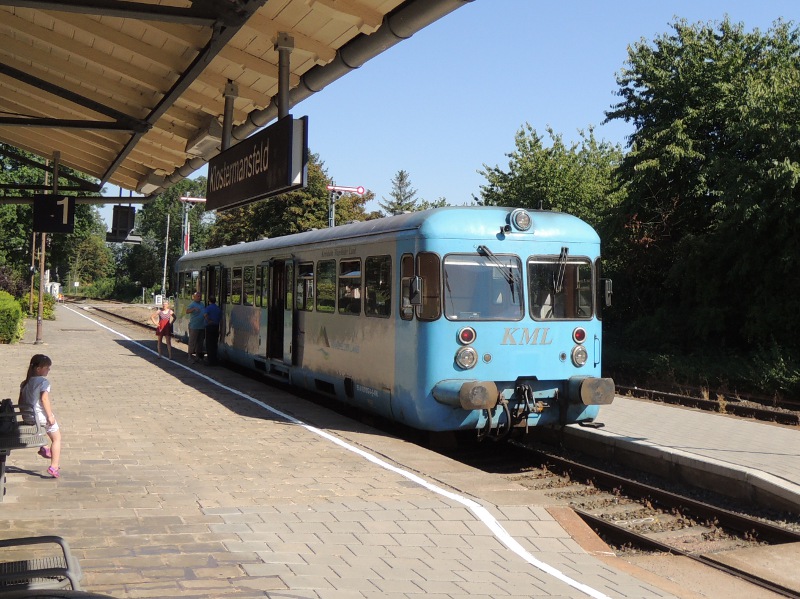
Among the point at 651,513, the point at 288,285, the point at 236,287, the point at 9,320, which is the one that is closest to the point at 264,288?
the point at 288,285

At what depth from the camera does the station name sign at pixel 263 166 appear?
6.13m

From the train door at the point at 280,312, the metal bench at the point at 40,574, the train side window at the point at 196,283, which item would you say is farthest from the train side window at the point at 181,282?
the metal bench at the point at 40,574

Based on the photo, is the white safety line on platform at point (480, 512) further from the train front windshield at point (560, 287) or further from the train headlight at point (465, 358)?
the train front windshield at point (560, 287)

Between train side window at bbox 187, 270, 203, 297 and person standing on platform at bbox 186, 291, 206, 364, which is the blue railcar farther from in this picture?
train side window at bbox 187, 270, 203, 297

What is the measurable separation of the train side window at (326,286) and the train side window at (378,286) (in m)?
1.38

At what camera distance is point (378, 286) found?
12266 mm

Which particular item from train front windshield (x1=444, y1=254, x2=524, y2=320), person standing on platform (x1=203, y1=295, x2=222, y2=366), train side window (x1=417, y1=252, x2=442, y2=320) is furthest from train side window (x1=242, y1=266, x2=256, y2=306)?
train front windshield (x1=444, y1=254, x2=524, y2=320)

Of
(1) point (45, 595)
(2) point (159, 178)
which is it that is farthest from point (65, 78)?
(1) point (45, 595)

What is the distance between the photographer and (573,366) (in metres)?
11.7

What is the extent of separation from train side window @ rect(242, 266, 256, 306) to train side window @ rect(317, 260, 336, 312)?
4170 mm

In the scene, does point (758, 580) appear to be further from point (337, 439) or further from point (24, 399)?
point (24, 399)

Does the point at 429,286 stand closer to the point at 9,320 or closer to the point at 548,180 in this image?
the point at 9,320

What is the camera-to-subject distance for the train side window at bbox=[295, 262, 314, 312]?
49.1 feet

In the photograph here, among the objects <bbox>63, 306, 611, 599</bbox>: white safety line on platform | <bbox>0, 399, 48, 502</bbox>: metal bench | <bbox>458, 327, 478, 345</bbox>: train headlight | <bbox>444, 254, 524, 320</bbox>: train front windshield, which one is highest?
<bbox>444, 254, 524, 320</bbox>: train front windshield
